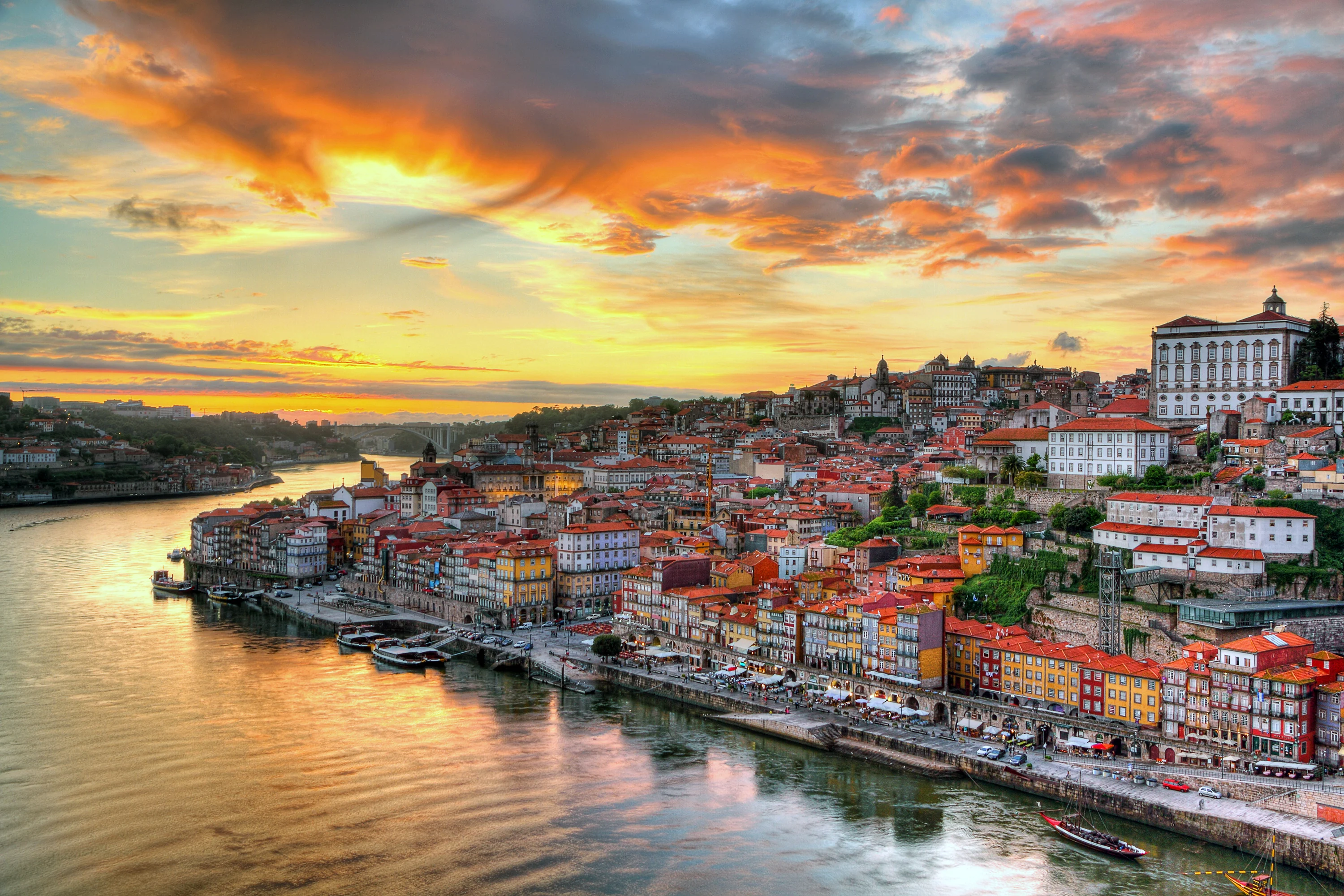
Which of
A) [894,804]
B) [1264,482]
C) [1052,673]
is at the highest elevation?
[1264,482]

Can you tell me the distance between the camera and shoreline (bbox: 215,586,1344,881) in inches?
585

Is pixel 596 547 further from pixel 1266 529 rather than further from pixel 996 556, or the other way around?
pixel 1266 529

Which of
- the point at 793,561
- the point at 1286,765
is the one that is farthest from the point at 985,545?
the point at 1286,765

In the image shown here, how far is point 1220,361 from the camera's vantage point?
3039 centimetres

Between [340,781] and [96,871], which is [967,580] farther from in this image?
[96,871]

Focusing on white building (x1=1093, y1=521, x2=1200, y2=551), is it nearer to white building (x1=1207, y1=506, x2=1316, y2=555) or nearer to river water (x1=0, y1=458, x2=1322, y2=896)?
white building (x1=1207, y1=506, x2=1316, y2=555)

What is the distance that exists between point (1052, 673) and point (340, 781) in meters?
13.8

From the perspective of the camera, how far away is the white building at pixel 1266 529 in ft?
69.4

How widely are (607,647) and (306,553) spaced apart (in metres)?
18.8

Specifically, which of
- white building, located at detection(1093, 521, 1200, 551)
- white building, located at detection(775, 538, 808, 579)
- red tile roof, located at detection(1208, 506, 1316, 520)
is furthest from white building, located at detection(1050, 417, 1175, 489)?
white building, located at detection(775, 538, 808, 579)

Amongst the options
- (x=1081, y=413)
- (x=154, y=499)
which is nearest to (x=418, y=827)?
(x=1081, y=413)

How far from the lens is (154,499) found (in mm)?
77938

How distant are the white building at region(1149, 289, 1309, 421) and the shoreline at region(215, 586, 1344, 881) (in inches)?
643

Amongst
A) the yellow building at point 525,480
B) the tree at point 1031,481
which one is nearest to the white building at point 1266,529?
the tree at point 1031,481
